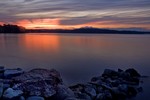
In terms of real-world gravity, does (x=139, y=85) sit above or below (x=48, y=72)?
below

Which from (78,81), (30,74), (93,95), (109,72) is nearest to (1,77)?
(30,74)

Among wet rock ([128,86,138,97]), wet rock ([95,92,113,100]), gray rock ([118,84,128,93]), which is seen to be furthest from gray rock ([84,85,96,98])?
wet rock ([128,86,138,97])

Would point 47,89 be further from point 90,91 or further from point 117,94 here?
point 117,94

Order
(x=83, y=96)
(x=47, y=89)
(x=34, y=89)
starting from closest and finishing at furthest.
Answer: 1. (x=34, y=89)
2. (x=47, y=89)
3. (x=83, y=96)

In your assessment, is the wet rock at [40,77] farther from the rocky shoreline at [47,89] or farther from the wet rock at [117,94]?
the wet rock at [117,94]

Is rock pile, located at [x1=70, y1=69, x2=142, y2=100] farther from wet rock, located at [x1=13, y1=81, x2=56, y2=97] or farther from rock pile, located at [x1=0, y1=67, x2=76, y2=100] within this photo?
wet rock, located at [x1=13, y1=81, x2=56, y2=97]

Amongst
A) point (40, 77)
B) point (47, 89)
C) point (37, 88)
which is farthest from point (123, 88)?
point (37, 88)

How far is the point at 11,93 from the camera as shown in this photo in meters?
11.5

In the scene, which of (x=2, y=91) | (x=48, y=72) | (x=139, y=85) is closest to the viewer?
(x=2, y=91)

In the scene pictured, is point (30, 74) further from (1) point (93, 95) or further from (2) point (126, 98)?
(2) point (126, 98)

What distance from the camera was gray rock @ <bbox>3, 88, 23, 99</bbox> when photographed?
11383 mm

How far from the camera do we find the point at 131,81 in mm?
19094

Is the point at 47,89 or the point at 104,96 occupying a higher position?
the point at 47,89

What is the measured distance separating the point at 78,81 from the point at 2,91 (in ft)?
27.5
